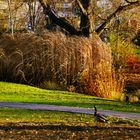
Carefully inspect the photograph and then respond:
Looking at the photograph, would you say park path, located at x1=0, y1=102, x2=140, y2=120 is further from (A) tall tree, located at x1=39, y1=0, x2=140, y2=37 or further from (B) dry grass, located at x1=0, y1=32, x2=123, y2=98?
(A) tall tree, located at x1=39, y1=0, x2=140, y2=37

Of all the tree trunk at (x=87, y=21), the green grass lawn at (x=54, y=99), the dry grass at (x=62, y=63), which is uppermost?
the tree trunk at (x=87, y=21)

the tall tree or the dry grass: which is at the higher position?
the tall tree

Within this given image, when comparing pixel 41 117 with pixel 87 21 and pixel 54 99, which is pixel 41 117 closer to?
pixel 54 99

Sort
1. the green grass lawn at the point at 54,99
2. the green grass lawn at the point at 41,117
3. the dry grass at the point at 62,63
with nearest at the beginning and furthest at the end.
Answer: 1. the green grass lawn at the point at 41,117
2. the green grass lawn at the point at 54,99
3. the dry grass at the point at 62,63

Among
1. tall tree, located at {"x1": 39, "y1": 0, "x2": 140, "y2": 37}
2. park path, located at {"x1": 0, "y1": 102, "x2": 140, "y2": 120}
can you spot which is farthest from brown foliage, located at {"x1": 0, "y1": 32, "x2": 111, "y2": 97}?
park path, located at {"x1": 0, "y1": 102, "x2": 140, "y2": 120}

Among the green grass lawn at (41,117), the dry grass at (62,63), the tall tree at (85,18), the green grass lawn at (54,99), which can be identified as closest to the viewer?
the green grass lawn at (41,117)

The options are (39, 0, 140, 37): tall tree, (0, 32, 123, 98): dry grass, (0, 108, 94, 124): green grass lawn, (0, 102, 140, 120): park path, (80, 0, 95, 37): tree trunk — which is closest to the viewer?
(0, 108, 94, 124): green grass lawn

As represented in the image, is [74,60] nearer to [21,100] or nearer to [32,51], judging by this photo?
[32,51]

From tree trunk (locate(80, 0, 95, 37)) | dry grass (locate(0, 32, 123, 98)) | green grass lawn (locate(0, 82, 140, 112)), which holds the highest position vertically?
tree trunk (locate(80, 0, 95, 37))

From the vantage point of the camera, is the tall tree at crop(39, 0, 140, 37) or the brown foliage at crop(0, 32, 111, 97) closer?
the brown foliage at crop(0, 32, 111, 97)

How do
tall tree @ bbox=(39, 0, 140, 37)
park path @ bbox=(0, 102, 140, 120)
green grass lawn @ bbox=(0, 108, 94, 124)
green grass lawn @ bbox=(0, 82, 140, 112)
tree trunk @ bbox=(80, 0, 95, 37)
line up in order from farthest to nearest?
tall tree @ bbox=(39, 0, 140, 37), tree trunk @ bbox=(80, 0, 95, 37), green grass lawn @ bbox=(0, 82, 140, 112), park path @ bbox=(0, 102, 140, 120), green grass lawn @ bbox=(0, 108, 94, 124)

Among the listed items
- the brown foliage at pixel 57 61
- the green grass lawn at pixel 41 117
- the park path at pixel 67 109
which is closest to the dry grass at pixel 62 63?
the brown foliage at pixel 57 61

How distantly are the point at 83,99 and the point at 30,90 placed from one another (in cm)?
317

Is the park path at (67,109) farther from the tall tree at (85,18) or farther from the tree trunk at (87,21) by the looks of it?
the tall tree at (85,18)
